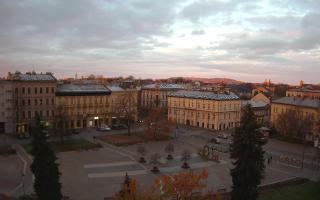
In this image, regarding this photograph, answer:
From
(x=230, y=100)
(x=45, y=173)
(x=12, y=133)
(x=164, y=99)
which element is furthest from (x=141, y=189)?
(x=164, y=99)

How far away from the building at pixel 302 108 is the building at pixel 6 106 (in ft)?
184

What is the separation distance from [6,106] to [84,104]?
17.0 meters

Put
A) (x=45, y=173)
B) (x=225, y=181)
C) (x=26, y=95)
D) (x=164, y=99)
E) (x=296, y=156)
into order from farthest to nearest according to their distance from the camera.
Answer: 1. (x=164, y=99)
2. (x=26, y=95)
3. (x=296, y=156)
4. (x=225, y=181)
5. (x=45, y=173)

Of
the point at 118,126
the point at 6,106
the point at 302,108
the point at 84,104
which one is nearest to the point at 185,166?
the point at 118,126

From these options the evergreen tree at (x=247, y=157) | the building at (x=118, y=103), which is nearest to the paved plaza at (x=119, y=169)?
the evergreen tree at (x=247, y=157)

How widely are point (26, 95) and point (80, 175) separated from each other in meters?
36.3

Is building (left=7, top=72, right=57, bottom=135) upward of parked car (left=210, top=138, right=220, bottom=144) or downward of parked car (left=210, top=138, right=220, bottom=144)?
upward

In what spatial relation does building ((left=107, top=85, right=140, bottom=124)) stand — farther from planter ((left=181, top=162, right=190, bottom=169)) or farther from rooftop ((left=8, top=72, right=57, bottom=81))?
planter ((left=181, top=162, right=190, bottom=169))

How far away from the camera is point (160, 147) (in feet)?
210

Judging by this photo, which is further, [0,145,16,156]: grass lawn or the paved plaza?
[0,145,16,156]: grass lawn

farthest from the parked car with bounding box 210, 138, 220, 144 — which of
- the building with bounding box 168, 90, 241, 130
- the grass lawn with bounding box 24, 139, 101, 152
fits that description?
the grass lawn with bounding box 24, 139, 101, 152

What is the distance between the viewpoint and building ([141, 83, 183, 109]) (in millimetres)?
112556

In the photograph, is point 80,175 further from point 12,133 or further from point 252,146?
point 12,133

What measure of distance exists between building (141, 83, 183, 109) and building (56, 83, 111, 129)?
26044 mm
